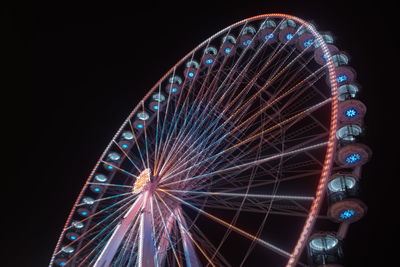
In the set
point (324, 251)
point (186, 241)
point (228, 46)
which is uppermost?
point (228, 46)

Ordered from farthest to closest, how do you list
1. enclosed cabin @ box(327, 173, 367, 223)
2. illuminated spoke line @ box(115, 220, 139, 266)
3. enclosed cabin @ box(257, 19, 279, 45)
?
1. enclosed cabin @ box(257, 19, 279, 45)
2. illuminated spoke line @ box(115, 220, 139, 266)
3. enclosed cabin @ box(327, 173, 367, 223)

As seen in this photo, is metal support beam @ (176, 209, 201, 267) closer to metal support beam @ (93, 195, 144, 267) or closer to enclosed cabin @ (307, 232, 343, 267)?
metal support beam @ (93, 195, 144, 267)

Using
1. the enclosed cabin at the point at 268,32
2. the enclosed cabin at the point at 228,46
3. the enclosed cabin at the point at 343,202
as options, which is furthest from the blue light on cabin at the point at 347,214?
the enclosed cabin at the point at 228,46

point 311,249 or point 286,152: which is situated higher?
point 286,152

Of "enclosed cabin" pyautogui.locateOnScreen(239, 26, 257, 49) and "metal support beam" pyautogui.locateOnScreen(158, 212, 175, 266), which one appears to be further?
"enclosed cabin" pyautogui.locateOnScreen(239, 26, 257, 49)

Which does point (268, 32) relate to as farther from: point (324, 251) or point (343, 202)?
point (324, 251)

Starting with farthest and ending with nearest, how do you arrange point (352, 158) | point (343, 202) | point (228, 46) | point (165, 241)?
point (228, 46) → point (165, 241) → point (352, 158) → point (343, 202)

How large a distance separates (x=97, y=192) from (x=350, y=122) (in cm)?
762

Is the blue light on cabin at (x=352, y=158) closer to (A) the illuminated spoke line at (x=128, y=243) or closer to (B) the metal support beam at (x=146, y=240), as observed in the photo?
(B) the metal support beam at (x=146, y=240)

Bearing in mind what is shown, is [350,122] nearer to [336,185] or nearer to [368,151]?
[368,151]

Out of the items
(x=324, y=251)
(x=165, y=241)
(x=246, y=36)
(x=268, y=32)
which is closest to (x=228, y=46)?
(x=246, y=36)

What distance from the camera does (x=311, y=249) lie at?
7371 mm

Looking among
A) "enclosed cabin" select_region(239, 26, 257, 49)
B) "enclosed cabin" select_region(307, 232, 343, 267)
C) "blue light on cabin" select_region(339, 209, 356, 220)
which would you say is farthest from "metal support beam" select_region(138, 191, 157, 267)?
"enclosed cabin" select_region(239, 26, 257, 49)

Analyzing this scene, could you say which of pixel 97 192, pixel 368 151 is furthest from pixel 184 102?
pixel 368 151
